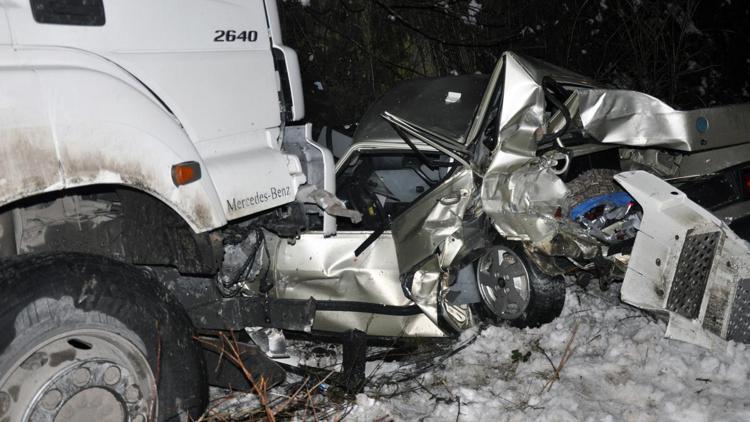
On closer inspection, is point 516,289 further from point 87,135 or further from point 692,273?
point 87,135

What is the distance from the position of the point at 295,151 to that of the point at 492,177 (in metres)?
1.08

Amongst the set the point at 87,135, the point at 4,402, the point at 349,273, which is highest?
the point at 87,135

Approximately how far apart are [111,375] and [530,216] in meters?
2.25

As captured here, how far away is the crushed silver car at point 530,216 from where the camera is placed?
3.55 meters

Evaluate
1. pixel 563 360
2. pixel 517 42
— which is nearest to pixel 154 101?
pixel 563 360

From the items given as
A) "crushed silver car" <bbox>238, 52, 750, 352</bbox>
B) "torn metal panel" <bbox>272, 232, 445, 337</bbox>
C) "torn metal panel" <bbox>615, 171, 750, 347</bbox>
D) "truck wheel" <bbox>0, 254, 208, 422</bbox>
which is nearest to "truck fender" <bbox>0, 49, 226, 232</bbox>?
"truck wheel" <bbox>0, 254, 208, 422</bbox>

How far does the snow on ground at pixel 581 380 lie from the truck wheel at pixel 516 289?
0.32ft

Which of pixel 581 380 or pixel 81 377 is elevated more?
pixel 81 377

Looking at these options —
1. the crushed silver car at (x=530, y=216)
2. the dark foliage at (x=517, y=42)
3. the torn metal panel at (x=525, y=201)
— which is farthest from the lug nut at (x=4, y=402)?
the dark foliage at (x=517, y=42)

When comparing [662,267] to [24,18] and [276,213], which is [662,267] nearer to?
[276,213]

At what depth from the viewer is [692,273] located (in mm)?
3465

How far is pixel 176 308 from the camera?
296cm

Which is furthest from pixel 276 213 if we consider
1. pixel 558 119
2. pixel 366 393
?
pixel 558 119

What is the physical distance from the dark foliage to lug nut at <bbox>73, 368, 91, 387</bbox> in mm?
5672
